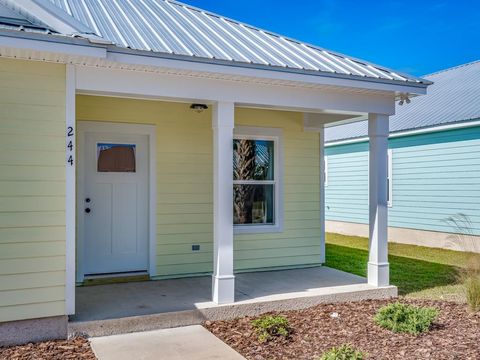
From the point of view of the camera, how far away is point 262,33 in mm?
7152

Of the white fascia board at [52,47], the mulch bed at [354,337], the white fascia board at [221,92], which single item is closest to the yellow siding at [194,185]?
the white fascia board at [221,92]

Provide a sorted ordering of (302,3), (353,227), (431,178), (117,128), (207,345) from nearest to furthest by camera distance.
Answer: (207,345) → (117,128) → (431,178) → (353,227) → (302,3)

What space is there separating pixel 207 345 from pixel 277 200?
12.3ft

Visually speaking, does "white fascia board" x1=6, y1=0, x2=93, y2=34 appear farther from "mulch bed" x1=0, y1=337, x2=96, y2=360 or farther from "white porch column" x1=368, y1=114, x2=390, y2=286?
"white porch column" x1=368, y1=114, x2=390, y2=286

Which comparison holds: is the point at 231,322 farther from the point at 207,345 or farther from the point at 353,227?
the point at 353,227

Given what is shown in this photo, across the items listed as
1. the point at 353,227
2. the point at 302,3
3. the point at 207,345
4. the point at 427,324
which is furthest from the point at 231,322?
the point at 302,3

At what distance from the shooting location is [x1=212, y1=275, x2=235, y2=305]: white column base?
17.7 ft

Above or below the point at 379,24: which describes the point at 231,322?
below

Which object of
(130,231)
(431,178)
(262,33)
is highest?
(262,33)

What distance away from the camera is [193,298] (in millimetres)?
5691

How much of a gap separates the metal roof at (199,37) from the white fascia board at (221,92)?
323mm

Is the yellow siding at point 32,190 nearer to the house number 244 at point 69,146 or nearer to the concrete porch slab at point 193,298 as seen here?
the house number 244 at point 69,146

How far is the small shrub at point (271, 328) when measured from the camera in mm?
4677

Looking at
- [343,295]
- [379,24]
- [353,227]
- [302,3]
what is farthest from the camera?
[379,24]
